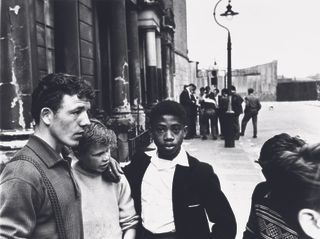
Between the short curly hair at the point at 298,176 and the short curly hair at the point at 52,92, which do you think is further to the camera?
the short curly hair at the point at 52,92

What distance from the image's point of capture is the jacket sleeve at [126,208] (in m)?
2.21

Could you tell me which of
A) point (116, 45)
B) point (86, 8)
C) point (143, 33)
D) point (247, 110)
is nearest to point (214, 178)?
point (86, 8)

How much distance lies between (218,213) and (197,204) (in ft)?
0.48

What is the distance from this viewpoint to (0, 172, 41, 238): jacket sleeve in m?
1.35

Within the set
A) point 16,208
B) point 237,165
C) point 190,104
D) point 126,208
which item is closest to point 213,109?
point 190,104

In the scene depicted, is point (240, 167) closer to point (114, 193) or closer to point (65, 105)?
point (114, 193)

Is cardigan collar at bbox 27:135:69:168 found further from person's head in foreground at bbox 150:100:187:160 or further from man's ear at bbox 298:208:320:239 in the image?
man's ear at bbox 298:208:320:239

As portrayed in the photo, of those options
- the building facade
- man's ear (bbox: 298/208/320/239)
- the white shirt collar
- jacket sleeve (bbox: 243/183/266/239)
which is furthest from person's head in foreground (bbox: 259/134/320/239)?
the building facade

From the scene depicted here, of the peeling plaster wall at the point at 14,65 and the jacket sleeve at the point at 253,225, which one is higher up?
the peeling plaster wall at the point at 14,65

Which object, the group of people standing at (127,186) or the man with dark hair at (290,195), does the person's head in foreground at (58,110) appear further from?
the man with dark hair at (290,195)

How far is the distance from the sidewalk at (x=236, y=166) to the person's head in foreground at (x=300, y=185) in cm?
346

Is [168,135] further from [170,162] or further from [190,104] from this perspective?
[190,104]

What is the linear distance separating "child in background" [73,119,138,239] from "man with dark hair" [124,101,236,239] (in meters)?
0.12

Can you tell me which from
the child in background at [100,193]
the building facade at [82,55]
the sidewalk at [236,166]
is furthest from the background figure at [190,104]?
the child in background at [100,193]
